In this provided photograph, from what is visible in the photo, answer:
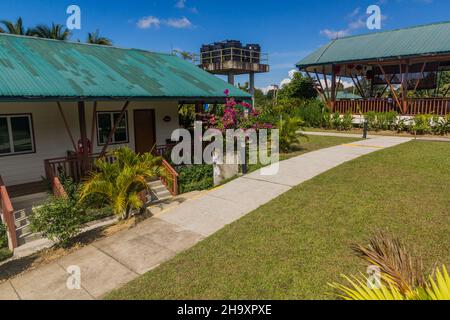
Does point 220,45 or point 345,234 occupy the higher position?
point 220,45

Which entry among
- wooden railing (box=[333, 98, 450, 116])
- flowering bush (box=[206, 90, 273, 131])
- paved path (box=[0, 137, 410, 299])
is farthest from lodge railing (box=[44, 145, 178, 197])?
wooden railing (box=[333, 98, 450, 116])

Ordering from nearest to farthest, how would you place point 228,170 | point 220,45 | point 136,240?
point 136,240 → point 228,170 → point 220,45

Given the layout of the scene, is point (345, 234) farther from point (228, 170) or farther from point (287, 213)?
point (228, 170)

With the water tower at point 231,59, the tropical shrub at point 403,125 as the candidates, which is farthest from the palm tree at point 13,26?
the tropical shrub at point 403,125

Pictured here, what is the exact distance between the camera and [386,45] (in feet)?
63.5

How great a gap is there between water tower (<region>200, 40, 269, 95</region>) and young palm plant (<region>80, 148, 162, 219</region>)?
25064mm

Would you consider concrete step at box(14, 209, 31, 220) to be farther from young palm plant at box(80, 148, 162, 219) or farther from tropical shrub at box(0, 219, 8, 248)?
young palm plant at box(80, 148, 162, 219)

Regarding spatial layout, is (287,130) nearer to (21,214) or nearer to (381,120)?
(381,120)

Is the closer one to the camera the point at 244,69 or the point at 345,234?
the point at 345,234

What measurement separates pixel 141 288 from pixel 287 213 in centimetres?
→ 352

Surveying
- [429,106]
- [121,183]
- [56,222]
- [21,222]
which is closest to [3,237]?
[21,222]

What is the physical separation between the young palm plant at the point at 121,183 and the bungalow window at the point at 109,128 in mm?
3772

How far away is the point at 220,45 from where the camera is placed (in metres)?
32.3
